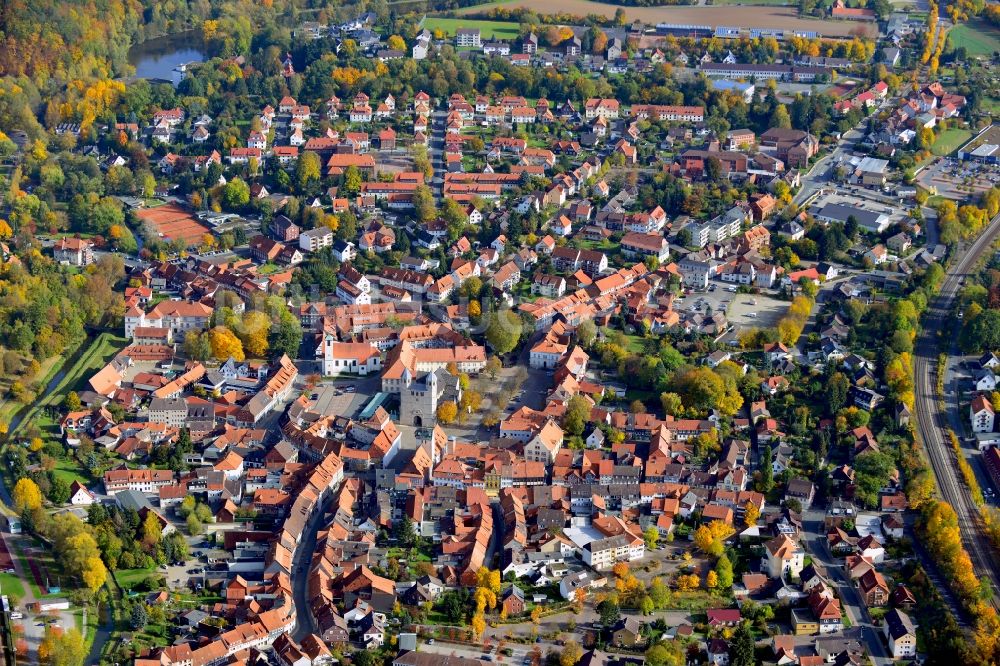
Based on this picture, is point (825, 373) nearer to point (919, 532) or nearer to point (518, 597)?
point (919, 532)

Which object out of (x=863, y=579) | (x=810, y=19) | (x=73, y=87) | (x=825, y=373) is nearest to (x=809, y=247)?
(x=825, y=373)

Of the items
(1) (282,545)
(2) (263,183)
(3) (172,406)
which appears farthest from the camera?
(2) (263,183)

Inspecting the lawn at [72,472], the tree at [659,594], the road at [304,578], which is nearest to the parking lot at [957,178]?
the tree at [659,594]

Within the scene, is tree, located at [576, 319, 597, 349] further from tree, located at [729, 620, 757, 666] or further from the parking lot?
the parking lot

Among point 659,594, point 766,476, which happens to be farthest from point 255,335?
point 659,594

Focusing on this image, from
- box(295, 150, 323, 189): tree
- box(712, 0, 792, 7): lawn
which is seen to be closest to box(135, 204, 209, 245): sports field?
box(295, 150, 323, 189): tree
